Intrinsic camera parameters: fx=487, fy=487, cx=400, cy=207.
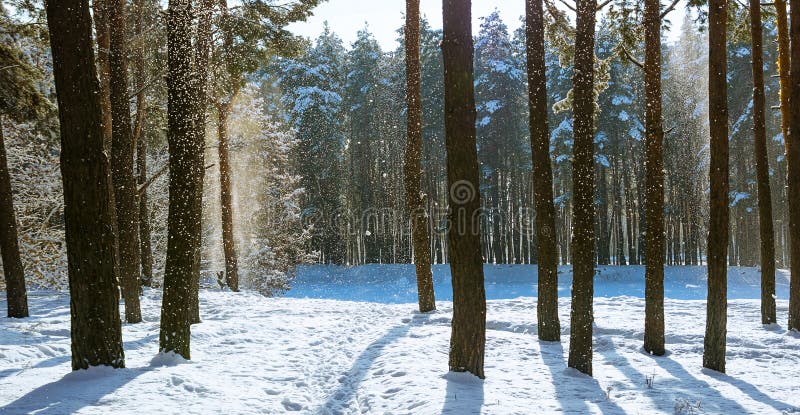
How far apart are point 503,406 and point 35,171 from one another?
13866 millimetres

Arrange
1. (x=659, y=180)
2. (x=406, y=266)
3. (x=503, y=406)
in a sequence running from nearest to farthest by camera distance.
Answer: (x=503, y=406)
(x=659, y=180)
(x=406, y=266)

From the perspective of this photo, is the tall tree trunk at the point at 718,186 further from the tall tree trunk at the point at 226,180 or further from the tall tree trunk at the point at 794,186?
the tall tree trunk at the point at 226,180

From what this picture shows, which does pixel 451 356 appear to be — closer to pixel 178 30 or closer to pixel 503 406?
pixel 503 406

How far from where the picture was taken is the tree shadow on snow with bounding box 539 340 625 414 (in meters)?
5.15

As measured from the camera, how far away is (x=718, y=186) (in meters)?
7.29

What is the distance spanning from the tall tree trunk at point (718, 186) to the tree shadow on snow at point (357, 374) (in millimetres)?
5093

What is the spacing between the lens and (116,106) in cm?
939

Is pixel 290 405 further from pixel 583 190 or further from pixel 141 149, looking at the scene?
pixel 141 149

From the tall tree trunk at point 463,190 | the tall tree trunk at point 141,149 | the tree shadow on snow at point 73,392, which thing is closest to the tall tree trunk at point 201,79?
the tree shadow on snow at point 73,392

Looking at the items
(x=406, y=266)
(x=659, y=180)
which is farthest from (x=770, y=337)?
(x=406, y=266)

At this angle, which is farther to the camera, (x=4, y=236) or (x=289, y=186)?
(x=289, y=186)

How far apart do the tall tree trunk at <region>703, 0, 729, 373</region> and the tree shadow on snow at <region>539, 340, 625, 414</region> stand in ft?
7.19

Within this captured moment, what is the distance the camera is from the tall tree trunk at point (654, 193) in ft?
26.9

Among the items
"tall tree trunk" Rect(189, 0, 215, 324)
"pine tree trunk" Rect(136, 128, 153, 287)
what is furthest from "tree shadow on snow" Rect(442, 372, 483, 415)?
"pine tree trunk" Rect(136, 128, 153, 287)
